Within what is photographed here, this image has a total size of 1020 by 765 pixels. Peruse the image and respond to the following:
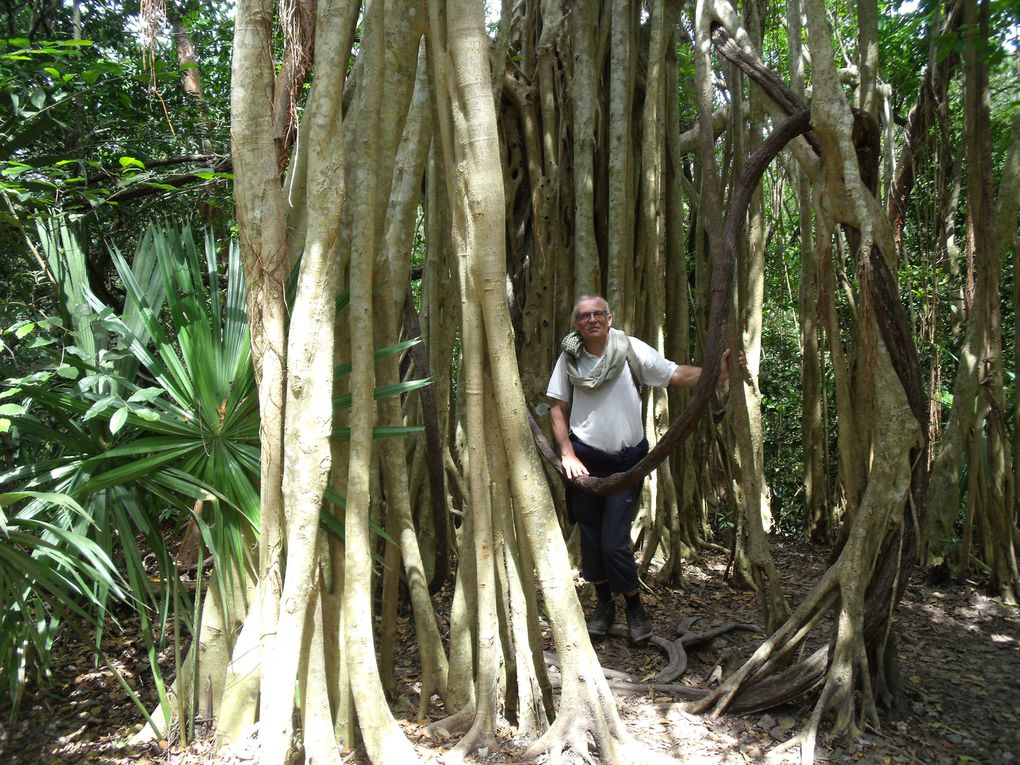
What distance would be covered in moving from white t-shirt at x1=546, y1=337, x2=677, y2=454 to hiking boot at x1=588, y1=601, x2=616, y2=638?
31.7 inches

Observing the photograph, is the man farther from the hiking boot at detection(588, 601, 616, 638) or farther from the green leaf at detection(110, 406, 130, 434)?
the green leaf at detection(110, 406, 130, 434)

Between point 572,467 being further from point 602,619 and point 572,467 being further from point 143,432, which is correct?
point 143,432

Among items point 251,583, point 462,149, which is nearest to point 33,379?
point 251,583

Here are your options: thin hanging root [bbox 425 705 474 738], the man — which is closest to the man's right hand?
the man

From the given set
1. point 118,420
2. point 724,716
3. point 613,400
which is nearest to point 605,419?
point 613,400

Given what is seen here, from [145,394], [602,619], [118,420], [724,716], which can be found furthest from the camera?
[602,619]

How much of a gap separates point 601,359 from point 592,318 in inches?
8.0

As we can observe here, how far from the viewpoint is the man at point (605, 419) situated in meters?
3.67

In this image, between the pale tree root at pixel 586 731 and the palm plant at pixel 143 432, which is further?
the palm plant at pixel 143 432

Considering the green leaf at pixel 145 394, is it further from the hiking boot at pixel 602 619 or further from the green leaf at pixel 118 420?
the hiking boot at pixel 602 619

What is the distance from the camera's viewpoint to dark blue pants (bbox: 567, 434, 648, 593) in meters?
3.71

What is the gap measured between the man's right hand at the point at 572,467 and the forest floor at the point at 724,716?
3.06ft

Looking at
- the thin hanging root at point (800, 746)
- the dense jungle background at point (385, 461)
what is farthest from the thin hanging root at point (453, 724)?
the thin hanging root at point (800, 746)

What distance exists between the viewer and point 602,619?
395 centimetres
